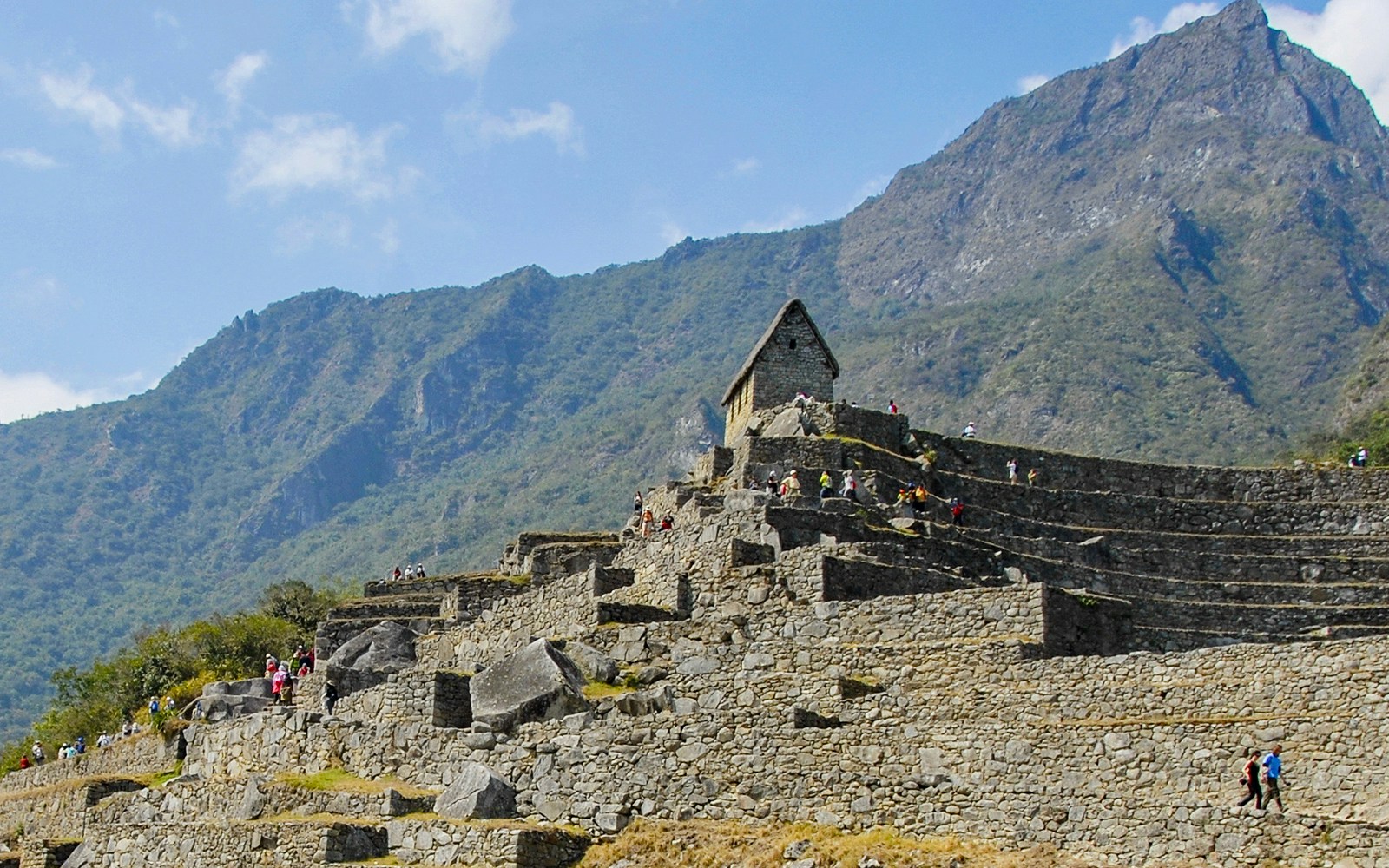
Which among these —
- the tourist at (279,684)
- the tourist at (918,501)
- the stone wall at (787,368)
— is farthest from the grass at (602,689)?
the stone wall at (787,368)

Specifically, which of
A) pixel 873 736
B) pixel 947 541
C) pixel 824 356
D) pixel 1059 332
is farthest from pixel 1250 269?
pixel 873 736

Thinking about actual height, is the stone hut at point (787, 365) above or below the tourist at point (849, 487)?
above

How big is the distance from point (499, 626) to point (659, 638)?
828 cm

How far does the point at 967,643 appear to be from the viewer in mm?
31312

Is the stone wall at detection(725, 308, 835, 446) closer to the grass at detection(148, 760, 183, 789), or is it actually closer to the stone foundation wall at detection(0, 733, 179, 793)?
the grass at detection(148, 760, 183, 789)

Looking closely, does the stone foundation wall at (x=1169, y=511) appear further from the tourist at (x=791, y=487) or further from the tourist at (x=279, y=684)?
the tourist at (x=279, y=684)

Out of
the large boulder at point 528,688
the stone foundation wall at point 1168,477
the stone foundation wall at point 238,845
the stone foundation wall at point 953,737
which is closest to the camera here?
the stone foundation wall at point 953,737

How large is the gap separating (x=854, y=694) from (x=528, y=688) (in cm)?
620

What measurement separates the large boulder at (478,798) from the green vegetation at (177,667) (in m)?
26.0

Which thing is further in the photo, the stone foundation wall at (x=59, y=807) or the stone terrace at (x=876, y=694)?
the stone foundation wall at (x=59, y=807)

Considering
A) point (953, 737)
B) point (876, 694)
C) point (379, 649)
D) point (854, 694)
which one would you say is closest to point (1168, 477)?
point (379, 649)

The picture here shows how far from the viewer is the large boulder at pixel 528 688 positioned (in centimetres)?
3275

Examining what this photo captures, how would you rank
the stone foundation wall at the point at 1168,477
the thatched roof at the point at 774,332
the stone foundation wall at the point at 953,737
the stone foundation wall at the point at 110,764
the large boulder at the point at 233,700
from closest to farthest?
the stone foundation wall at the point at 953,737 < the large boulder at the point at 233,700 < the stone foundation wall at the point at 110,764 < the stone foundation wall at the point at 1168,477 < the thatched roof at the point at 774,332

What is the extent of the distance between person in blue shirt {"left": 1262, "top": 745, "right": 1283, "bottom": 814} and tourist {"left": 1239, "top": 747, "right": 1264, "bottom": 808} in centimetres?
8
